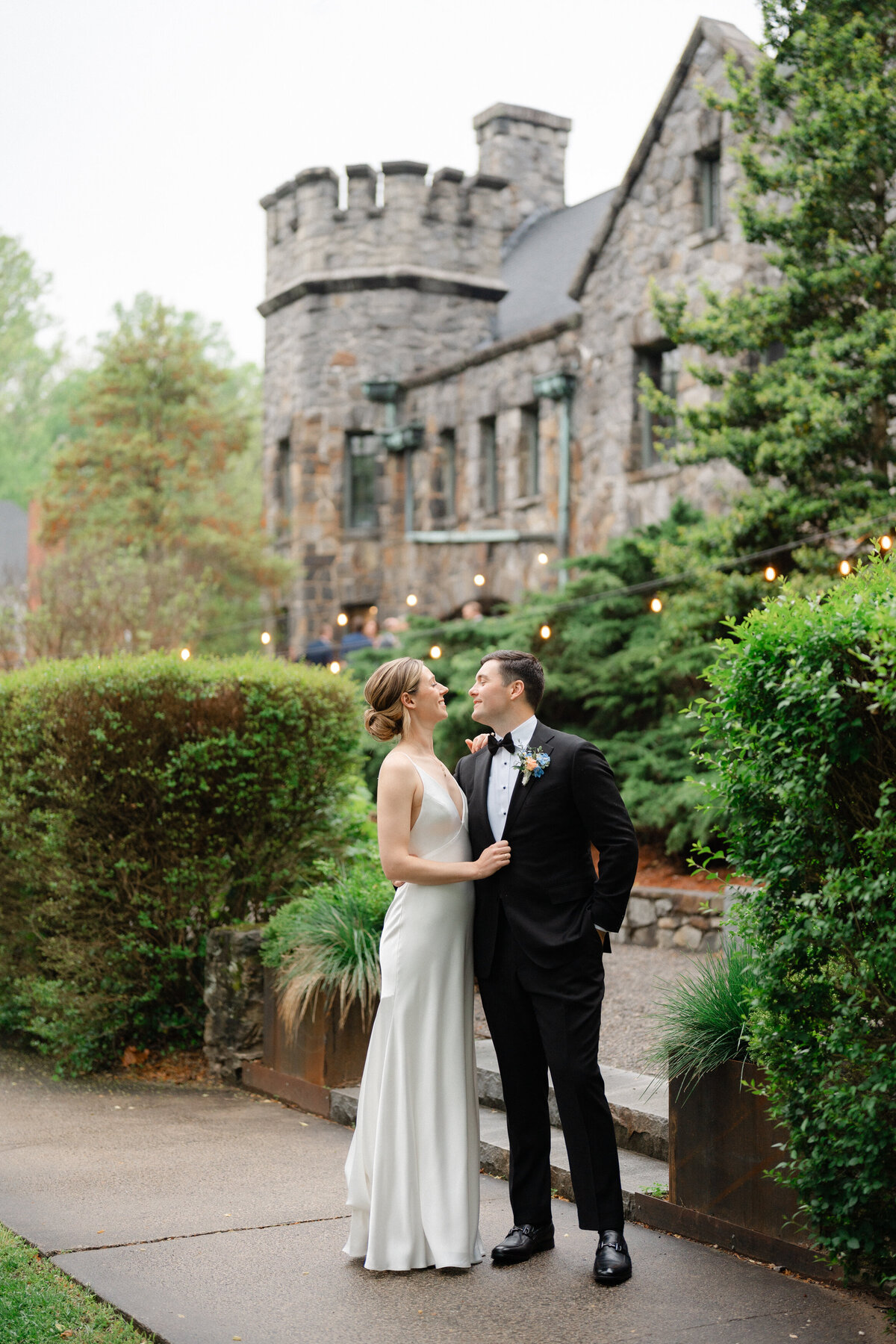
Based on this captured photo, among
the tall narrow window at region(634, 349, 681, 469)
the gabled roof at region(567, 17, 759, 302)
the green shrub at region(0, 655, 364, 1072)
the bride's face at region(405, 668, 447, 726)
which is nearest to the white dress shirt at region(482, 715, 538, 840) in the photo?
the bride's face at region(405, 668, 447, 726)

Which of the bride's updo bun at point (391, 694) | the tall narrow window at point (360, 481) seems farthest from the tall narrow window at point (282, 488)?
the bride's updo bun at point (391, 694)

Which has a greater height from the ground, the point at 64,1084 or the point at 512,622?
the point at 512,622

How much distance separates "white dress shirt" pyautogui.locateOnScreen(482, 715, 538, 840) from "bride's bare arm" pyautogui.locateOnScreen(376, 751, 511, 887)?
0.33 ft

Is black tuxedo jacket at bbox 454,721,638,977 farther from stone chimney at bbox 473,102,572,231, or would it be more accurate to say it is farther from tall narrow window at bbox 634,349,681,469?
stone chimney at bbox 473,102,572,231

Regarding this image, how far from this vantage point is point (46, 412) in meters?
52.3

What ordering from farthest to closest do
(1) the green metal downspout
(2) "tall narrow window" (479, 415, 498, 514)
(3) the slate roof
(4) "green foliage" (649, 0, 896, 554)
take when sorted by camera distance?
(3) the slate roof, (2) "tall narrow window" (479, 415, 498, 514), (1) the green metal downspout, (4) "green foliage" (649, 0, 896, 554)

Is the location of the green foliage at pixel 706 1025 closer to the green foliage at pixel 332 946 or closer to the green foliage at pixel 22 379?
the green foliage at pixel 332 946

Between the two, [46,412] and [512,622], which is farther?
[46,412]

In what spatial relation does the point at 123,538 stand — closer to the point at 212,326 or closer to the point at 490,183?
the point at 490,183

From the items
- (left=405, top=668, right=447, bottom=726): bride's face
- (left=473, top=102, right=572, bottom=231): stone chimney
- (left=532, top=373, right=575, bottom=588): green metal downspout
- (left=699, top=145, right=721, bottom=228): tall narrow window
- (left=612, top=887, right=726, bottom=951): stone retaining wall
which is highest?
(left=473, top=102, right=572, bottom=231): stone chimney

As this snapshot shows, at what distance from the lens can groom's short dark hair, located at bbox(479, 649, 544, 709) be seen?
15.7 feet

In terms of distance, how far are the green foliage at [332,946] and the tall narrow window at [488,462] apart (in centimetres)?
1608

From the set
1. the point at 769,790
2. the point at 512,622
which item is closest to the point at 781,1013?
the point at 769,790

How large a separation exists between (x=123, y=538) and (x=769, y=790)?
24.2 m
